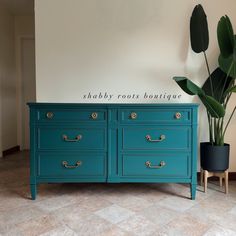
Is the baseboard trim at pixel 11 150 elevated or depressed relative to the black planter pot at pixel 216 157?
depressed

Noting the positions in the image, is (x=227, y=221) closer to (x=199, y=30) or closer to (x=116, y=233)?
(x=116, y=233)

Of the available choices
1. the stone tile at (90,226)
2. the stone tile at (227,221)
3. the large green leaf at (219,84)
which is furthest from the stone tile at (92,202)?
the large green leaf at (219,84)

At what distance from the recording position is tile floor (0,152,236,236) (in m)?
1.66

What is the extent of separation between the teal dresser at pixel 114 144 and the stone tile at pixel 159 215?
0.87 feet

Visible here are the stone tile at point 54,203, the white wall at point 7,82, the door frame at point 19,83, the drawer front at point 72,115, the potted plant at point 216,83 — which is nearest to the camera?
the stone tile at point 54,203

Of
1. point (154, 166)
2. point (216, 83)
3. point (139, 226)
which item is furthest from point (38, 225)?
point (216, 83)

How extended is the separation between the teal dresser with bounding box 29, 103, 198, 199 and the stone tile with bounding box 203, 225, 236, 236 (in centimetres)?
48

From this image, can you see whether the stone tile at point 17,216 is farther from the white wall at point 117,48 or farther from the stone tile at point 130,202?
the white wall at point 117,48

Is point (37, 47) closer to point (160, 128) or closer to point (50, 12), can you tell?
point (50, 12)

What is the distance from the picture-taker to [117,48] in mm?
2592

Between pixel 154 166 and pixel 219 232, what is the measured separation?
72cm

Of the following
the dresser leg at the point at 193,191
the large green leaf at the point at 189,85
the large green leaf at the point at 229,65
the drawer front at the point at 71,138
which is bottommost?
the dresser leg at the point at 193,191

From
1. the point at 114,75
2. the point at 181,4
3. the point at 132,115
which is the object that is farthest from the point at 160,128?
the point at 181,4

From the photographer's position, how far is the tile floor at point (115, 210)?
5.44 ft
